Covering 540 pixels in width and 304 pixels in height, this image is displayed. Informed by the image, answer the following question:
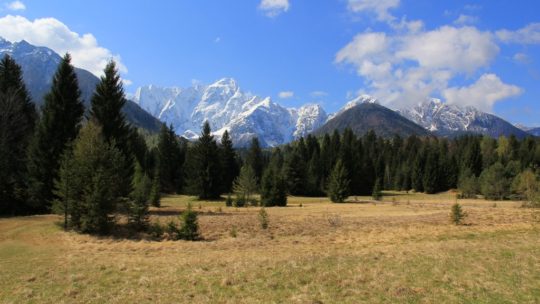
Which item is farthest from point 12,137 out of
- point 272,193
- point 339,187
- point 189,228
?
point 339,187

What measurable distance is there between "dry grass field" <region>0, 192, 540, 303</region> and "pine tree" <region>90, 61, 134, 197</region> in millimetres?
12806

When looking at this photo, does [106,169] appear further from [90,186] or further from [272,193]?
[272,193]

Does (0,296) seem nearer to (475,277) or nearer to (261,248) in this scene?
(261,248)

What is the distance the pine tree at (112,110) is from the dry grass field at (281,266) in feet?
42.0

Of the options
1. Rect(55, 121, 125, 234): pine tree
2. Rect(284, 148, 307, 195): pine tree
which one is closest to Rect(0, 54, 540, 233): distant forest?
Rect(55, 121, 125, 234): pine tree

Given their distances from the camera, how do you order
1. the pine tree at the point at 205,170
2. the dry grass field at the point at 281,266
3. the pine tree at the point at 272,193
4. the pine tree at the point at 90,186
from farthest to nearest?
the pine tree at the point at 205,170, the pine tree at the point at 272,193, the pine tree at the point at 90,186, the dry grass field at the point at 281,266

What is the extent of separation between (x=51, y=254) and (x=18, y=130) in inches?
1109

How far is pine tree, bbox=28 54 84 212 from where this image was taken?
36.1 meters

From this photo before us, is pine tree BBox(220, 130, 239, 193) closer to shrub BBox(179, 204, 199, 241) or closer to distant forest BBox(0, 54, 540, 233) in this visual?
distant forest BBox(0, 54, 540, 233)

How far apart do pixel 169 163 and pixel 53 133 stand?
5893cm

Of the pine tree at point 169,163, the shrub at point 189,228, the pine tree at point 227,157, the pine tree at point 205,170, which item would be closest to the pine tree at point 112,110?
the shrub at point 189,228

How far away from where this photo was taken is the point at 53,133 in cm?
3744

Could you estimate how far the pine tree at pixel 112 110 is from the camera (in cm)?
3984

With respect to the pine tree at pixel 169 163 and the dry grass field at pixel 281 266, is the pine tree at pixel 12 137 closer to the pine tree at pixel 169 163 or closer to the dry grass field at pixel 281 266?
the dry grass field at pixel 281 266
